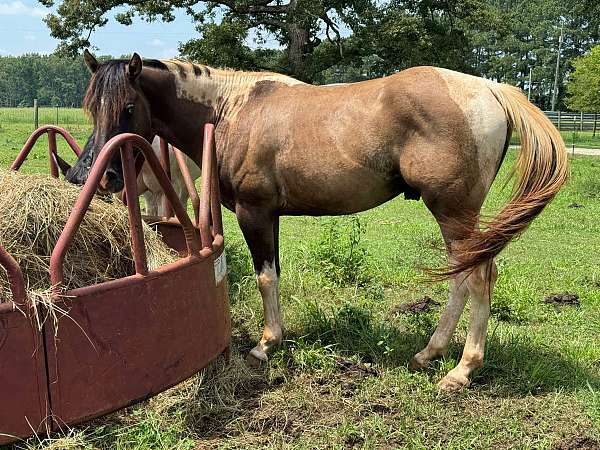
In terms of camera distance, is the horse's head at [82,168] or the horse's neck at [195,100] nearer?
the horse's head at [82,168]

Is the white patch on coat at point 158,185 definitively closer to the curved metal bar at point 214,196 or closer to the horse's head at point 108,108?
the horse's head at point 108,108

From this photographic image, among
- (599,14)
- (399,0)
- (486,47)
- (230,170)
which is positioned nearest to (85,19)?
(399,0)

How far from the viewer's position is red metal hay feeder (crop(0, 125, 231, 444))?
2326mm

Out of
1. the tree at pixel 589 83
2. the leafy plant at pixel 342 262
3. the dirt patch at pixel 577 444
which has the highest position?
the tree at pixel 589 83

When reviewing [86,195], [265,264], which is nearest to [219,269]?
[265,264]

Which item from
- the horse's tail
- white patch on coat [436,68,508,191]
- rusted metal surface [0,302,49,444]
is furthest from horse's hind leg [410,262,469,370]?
rusted metal surface [0,302,49,444]

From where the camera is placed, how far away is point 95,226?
121 inches

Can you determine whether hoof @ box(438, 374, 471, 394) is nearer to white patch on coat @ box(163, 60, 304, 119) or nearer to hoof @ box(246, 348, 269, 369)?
hoof @ box(246, 348, 269, 369)

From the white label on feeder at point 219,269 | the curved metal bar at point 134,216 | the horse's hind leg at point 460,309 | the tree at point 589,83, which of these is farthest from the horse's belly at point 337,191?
the tree at point 589,83

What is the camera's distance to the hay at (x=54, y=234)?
2.72m

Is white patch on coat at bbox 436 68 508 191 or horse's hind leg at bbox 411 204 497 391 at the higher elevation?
white patch on coat at bbox 436 68 508 191

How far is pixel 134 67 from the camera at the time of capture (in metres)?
3.42

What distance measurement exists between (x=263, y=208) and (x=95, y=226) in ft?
3.56

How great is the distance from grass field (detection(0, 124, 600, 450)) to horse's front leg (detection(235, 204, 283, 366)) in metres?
0.11
